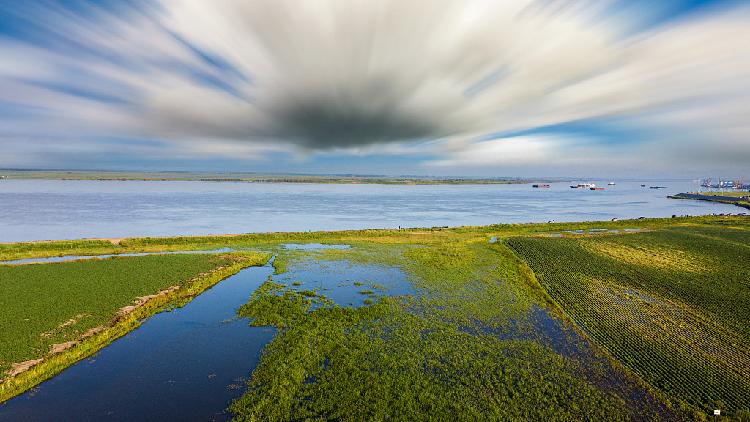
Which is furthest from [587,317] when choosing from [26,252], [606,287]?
[26,252]

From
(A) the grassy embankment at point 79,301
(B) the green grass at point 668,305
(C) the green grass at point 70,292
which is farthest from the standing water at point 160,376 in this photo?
(B) the green grass at point 668,305

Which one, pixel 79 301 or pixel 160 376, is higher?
pixel 79 301

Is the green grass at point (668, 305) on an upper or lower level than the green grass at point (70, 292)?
lower

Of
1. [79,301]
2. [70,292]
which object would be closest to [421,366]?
[79,301]

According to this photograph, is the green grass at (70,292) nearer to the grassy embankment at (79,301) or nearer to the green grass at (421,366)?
the grassy embankment at (79,301)

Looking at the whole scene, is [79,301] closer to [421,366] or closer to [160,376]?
[160,376]

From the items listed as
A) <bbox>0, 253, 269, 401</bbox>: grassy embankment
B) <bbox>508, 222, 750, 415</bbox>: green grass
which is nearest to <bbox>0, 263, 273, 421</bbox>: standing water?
<bbox>0, 253, 269, 401</bbox>: grassy embankment

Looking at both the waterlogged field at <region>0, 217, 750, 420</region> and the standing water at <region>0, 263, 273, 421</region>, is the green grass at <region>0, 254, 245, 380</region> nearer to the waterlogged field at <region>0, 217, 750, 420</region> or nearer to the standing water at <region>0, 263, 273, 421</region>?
the waterlogged field at <region>0, 217, 750, 420</region>
